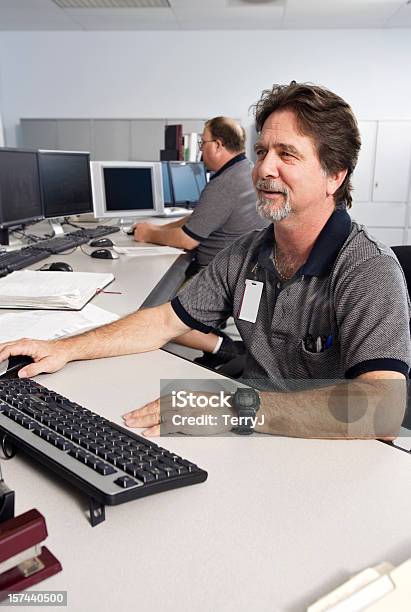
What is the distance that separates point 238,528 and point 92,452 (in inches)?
9.3

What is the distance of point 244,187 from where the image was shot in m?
2.78

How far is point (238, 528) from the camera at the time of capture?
68 cm

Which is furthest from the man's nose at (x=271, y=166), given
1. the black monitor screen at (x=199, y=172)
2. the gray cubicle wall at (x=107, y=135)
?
the gray cubicle wall at (x=107, y=135)

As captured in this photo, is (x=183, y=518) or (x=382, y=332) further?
(x=382, y=332)

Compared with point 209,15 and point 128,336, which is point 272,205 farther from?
point 209,15

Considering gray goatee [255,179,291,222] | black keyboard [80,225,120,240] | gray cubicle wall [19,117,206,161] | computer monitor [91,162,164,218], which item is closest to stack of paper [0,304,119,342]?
gray goatee [255,179,291,222]

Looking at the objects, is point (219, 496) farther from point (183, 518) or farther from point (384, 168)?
point (384, 168)

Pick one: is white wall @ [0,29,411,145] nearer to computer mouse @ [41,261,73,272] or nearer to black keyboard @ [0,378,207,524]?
computer mouse @ [41,261,73,272]

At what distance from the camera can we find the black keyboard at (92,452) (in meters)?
0.71

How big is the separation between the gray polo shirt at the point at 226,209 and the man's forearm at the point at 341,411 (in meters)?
1.89

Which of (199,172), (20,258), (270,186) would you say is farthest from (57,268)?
(199,172)

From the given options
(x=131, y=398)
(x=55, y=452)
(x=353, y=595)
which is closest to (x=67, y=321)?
(x=131, y=398)

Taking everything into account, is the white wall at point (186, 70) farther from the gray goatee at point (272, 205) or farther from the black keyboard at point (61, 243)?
the gray goatee at point (272, 205)

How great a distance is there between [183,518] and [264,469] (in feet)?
0.55
